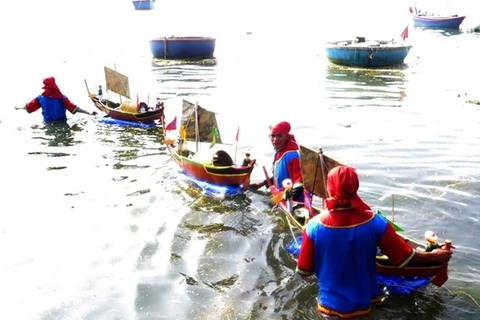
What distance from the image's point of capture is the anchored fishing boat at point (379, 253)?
574 centimetres

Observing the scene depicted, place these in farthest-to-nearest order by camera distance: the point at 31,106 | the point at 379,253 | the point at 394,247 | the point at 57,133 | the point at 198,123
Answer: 1. the point at 31,106
2. the point at 57,133
3. the point at 198,123
4. the point at 379,253
5. the point at 394,247

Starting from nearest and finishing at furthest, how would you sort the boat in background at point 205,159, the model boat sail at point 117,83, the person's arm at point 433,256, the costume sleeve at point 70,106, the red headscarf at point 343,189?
the red headscarf at point 343,189, the person's arm at point 433,256, the boat in background at point 205,159, the costume sleeve at point 70,106, the model boat sail at point 117,83

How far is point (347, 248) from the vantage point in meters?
4.54

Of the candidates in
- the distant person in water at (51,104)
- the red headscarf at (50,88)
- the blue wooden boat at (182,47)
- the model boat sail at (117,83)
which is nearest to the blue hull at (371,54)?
the blue wooden boat at (182,47)

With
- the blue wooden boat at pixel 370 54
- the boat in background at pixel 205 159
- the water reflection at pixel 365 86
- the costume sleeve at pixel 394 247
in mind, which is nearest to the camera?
the costume sleeve at pixel 394 247

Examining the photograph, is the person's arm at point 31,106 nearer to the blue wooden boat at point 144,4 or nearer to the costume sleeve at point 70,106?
the costume sleeve at point 70,106

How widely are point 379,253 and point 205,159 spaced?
5.19 metres

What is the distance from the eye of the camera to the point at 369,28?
5131cm

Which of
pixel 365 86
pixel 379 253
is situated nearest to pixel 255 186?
pixel 379 253

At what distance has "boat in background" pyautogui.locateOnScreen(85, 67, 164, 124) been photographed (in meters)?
15.5

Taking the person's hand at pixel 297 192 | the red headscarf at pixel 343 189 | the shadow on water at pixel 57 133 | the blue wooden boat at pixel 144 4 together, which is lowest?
the shadow on water at pixel 57 133

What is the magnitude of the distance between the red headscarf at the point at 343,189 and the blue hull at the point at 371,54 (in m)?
23.9

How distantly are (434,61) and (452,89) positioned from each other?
9.90 m

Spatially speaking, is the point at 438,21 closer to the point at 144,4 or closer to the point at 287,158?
the point at 144,4
